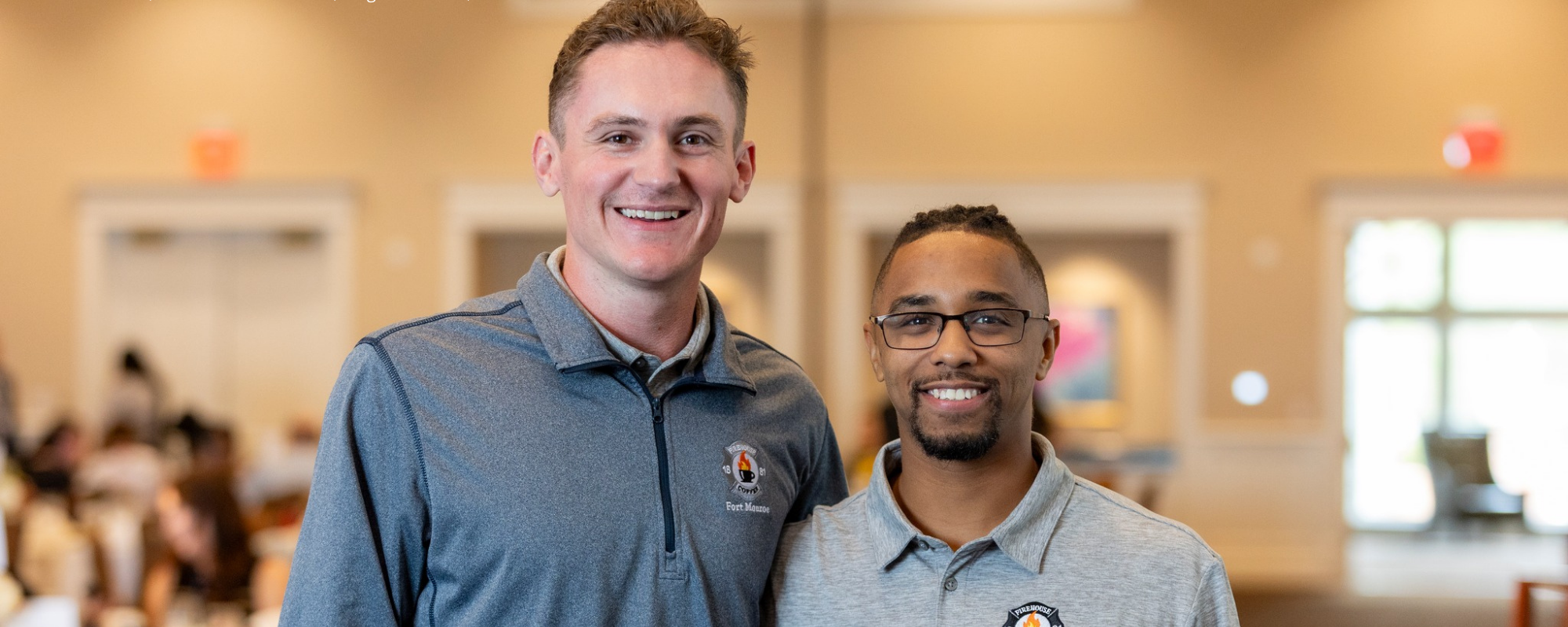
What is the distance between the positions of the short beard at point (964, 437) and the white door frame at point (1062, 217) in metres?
6.73

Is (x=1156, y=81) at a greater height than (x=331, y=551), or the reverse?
(x=1156, y=81)

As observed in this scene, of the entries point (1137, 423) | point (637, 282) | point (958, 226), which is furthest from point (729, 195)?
point (1137, 423)

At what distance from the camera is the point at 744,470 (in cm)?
148

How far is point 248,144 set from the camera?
8.12 m

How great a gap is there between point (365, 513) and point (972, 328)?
690 millimetres

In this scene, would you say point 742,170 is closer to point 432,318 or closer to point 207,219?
point 432,318

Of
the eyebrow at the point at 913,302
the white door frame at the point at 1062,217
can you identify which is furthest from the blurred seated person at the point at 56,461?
the eyebrow at the point at 913,302

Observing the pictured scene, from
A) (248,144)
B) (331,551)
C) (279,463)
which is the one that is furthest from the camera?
(248,144)

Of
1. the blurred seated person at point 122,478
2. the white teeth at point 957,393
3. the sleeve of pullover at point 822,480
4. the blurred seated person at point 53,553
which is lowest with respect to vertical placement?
the blurred seated person at point 53,553

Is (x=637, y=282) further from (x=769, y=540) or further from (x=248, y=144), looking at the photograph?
(x=248, y=144)

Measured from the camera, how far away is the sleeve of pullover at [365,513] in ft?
4.17

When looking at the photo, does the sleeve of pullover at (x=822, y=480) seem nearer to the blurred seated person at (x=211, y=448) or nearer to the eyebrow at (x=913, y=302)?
the eyebrow at (x=913, y=302)

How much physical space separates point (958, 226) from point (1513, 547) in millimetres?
9752

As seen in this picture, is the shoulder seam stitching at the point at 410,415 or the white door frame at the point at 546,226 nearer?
the shoulder seam stitching at the point at 410,415
